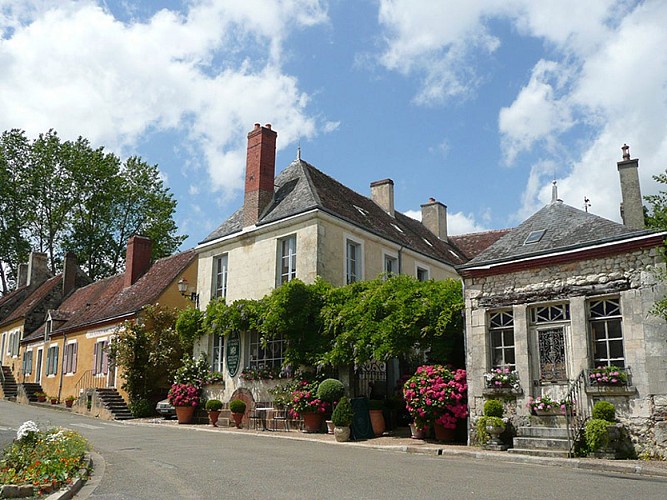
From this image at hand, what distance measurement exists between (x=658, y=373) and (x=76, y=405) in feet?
70.5

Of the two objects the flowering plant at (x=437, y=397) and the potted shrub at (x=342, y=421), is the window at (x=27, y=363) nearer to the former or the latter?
the potted shrub at (x=342, y=421)

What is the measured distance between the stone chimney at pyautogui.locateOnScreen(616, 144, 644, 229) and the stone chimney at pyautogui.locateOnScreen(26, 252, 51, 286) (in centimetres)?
3408

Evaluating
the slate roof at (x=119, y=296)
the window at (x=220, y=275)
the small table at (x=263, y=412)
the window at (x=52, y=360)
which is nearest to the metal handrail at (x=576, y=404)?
the small table at (x=263, y=412)

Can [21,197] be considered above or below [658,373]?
above

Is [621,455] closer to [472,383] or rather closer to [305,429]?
[472,383]

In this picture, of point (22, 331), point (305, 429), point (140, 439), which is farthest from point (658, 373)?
point (22, 331)

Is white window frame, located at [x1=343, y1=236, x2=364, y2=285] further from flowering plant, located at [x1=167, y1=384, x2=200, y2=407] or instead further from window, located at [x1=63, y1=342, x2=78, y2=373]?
window, located at [x1=63, y1=342, x2=78, y2=373]

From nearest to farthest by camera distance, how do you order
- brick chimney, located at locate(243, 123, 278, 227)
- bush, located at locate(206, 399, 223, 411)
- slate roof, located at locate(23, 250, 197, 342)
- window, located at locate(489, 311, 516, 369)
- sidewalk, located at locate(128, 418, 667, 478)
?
1. sidewalk, located at locate(128, 418, 667, 478)
2. window, located at locate(489, 311, 516, 369)
3. bush, located at locate(206, 399, 223, 411)
4. brick chimney, located at locate(243, 123, 278, 227)
5. slate roof, located at locate(23, 250, 197, 342)

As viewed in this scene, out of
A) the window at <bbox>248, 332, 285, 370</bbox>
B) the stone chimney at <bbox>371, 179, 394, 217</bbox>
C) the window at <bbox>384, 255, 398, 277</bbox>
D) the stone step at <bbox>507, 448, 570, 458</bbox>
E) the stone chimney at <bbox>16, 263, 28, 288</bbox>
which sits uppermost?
the stone chimney at <bbox>371, 179, 394, 217</bbox>

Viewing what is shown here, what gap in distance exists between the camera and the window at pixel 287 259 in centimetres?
1992

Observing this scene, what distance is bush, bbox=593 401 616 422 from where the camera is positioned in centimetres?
1182

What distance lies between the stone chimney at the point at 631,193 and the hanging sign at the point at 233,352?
37.7ft

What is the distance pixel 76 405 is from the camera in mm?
25656

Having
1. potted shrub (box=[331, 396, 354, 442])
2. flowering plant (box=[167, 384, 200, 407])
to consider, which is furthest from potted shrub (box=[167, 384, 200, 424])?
potted shrub (box=[331, 396, 354, 442])
